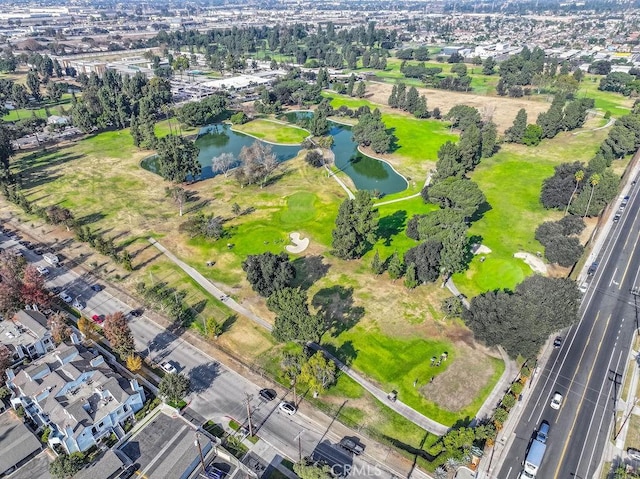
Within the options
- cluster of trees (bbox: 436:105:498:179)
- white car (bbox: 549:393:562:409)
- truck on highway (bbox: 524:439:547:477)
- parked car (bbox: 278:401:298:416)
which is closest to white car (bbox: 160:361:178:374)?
parked car (bbox: 278:401:298:416)

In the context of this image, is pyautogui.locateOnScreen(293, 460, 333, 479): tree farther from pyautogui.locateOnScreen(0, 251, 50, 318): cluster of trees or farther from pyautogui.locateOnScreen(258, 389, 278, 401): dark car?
pyautogui.locateOnScreen(0, 251, 50, 318): cluster of trees

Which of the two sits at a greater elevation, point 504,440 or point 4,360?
point 4,360

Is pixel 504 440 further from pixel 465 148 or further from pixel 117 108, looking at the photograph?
pixel 117 108

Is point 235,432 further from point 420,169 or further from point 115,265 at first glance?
point 420,169

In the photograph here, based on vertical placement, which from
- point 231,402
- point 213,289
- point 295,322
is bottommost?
point 213,289

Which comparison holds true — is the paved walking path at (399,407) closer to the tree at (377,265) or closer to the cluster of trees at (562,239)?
the tree at (377,265)

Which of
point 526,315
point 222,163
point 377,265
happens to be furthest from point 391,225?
point 222,163

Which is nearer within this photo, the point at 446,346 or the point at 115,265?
the point at 446,346

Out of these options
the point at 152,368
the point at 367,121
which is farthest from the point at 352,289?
the point at 367,121
